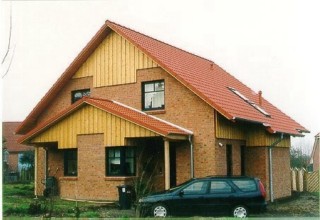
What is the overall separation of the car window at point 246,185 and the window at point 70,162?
970 cm

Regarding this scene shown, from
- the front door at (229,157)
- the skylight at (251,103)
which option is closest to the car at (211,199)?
the front door at (229,157)

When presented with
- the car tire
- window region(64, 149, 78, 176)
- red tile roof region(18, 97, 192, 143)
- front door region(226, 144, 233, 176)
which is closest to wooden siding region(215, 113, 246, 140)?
front door region(226, 144, 233, 176)

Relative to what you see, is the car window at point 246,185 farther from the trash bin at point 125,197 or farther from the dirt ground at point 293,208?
the trash bin at point 125,197

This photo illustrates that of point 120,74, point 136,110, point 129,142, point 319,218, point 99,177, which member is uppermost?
point 120,74

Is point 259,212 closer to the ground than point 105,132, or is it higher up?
closer to the ground

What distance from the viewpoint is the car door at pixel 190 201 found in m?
16.8

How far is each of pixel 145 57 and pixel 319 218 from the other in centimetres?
1072

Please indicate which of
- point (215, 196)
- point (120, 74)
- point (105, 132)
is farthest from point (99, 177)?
point (215, 196)

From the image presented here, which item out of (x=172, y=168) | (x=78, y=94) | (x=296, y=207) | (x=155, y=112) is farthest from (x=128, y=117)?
(x=296, y=207)

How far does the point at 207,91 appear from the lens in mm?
22125

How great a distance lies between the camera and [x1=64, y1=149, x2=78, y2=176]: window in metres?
24.0

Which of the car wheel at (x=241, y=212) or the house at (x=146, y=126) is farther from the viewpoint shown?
the house at (x=146, y=126)

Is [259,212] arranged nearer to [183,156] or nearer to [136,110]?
[183,156]

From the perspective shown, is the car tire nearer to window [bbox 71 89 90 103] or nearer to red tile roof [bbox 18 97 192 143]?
red tile roof [bbox 18 97 192 143]
